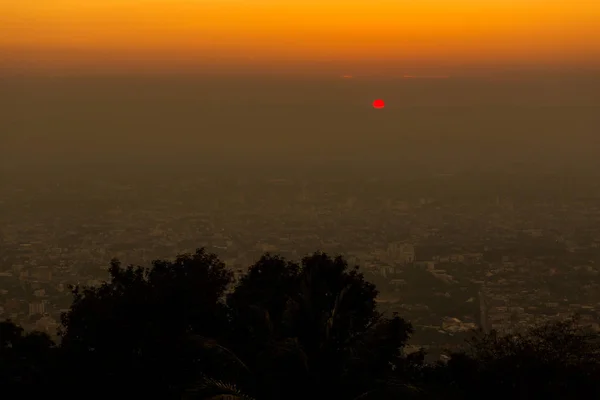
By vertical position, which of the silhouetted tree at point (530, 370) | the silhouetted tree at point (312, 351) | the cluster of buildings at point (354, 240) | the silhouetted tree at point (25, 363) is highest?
the silhouetted tree at point (312, 351)

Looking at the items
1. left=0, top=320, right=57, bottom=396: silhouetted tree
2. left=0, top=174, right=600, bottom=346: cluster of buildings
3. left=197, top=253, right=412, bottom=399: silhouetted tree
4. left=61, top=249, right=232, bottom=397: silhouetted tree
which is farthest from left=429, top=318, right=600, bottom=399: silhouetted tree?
left=0, top=174, right=600, bottom=346: cluster of buildings

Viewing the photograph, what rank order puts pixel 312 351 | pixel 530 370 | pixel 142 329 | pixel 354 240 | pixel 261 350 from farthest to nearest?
pixel 354 240
pixel 142 329
pixel 530 370
pixel 261 350
pixel 312 351

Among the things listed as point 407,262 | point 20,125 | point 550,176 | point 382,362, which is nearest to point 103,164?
point 20,125

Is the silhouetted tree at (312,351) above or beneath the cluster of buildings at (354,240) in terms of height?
above

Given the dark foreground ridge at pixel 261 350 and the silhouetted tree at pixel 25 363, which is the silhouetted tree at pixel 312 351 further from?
the silhouetted tree at pixel 25 363

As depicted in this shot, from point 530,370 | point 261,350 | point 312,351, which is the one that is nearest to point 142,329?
point 261,350

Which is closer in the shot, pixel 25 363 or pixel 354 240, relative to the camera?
pixel 25 363

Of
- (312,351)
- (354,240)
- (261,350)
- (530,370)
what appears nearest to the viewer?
→ (312,351)

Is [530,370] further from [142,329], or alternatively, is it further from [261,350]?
[142,329]

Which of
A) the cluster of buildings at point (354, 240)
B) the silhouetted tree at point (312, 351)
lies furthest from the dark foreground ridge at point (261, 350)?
the cluster of buildings at point (354, 240)
